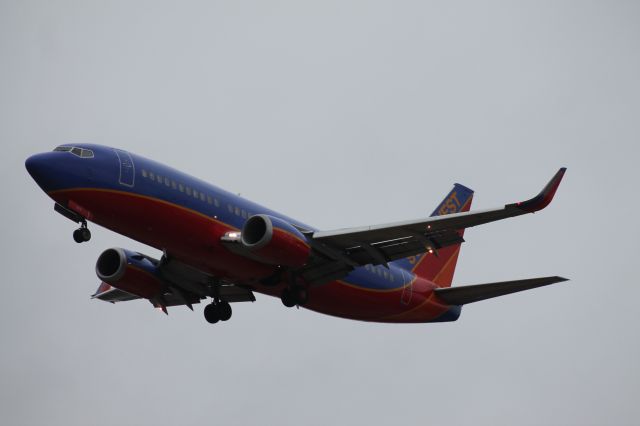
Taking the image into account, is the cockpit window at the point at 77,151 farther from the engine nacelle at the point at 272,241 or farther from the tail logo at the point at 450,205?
the tail logo at the point at 450,205

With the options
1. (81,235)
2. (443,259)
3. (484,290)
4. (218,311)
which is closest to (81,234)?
(81,235)

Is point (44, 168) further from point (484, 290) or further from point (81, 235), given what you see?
point (484, 290)

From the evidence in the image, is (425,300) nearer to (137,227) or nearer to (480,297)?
(480,297)

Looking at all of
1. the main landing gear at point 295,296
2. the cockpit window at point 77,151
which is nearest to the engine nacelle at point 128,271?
the main landing gear at point 295,296

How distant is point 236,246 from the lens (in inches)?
1351

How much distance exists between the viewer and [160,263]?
38.8 meters

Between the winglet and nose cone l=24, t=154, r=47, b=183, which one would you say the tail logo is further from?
nose cone l=24, t=154, r=47, b=183

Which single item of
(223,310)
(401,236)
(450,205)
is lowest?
(223,310)

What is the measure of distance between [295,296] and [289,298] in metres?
0.24

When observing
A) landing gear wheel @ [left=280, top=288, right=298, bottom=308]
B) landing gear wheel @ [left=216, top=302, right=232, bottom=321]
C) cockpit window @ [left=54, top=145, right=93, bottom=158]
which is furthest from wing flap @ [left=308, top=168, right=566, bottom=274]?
cockpit window @ [left=54, top=145, right=93, bottom=158]

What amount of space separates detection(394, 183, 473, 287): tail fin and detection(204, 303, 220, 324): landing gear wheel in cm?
793

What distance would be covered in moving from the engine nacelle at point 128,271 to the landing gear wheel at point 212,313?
223 cm

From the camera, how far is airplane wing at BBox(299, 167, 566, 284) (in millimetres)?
32406

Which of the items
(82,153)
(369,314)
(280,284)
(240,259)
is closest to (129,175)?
(82,153)
